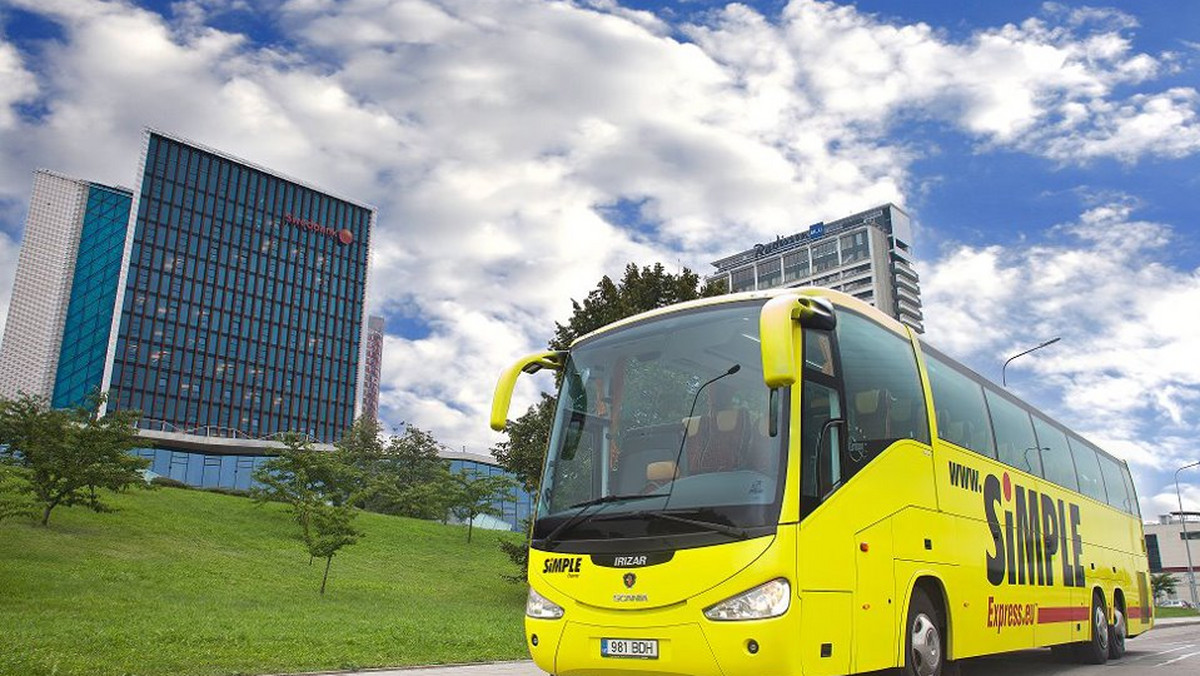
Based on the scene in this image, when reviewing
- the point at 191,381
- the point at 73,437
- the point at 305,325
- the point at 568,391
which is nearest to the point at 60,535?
the point at 73,437

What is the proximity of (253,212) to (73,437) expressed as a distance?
92.8m

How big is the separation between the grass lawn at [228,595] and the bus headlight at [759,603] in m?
8.53

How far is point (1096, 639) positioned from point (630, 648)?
9586 mm

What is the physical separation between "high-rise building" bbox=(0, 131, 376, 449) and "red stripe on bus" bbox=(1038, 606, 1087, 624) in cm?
9387

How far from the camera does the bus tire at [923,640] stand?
7.64 m

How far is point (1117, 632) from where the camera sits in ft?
45.4

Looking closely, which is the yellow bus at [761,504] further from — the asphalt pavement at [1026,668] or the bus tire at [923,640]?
the asphalt pavement at [1026,668]

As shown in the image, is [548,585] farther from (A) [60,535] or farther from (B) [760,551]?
(A) [60,535]

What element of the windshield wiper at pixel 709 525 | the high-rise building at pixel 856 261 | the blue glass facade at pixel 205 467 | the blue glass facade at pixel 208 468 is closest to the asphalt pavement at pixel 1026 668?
the windshield wiper at pixel 709 525

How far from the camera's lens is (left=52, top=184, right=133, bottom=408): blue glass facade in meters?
104

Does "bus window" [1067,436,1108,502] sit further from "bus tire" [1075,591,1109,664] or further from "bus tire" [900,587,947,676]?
"bus tire" [900,587,947,676]

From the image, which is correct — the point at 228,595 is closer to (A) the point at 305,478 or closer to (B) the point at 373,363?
(A) the point at 305,478

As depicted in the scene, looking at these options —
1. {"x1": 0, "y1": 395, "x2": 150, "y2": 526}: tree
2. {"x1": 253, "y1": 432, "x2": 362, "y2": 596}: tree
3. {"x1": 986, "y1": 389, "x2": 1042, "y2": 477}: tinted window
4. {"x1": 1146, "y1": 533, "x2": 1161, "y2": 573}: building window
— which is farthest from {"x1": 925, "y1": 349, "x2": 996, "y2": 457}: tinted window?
{"x1": 1146, "y1": 533, "x2": 1161, "y2": 573}: building window

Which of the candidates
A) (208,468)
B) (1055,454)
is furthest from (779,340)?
(208,468)
